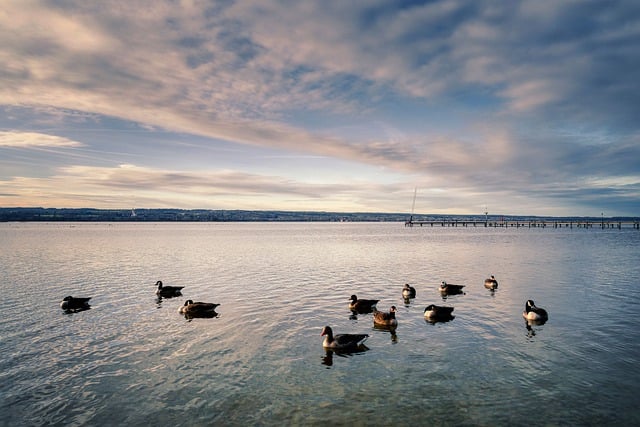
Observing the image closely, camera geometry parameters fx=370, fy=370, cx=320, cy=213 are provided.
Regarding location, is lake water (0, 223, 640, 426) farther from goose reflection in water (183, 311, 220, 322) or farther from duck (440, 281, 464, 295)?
duck (440, 281, 464, 295)

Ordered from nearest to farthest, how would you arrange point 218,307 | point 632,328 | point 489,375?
point 489,375 → point 632,328 → point 218,307

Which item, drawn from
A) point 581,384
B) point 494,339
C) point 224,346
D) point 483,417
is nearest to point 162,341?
point 224,346

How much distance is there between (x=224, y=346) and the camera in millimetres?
17484

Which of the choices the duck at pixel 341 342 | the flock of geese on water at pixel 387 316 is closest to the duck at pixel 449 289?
the flock of geese on water at pixel 387 316

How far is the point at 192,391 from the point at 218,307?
12.6 meters

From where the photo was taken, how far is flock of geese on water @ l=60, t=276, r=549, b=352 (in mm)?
16953

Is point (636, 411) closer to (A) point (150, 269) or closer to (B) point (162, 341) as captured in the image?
(B) point (162, 341)

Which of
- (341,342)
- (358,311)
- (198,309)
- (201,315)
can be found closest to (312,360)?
(341,342)

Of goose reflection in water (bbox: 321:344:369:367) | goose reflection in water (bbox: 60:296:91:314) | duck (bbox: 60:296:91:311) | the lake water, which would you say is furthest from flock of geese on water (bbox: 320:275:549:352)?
duck (bbox: 60:296:91:311)

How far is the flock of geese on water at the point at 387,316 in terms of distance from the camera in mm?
16859

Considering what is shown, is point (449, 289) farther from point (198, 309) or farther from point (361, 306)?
point (198, 309)

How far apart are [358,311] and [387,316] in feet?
13.7

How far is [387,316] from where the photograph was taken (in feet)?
66.2

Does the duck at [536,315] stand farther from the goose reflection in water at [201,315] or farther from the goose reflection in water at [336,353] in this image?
the goose reflection in water at [201,315]
